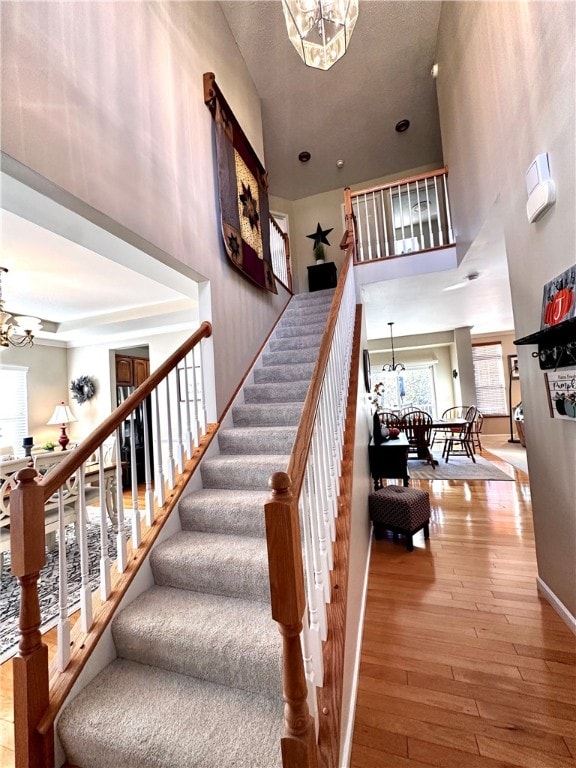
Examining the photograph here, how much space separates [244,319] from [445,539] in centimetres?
282

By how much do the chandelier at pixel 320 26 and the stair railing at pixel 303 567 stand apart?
2.19 m

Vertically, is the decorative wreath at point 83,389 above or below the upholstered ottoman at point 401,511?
above

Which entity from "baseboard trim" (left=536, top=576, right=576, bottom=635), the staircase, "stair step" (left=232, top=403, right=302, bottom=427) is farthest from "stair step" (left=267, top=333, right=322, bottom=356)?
"baseboard trim" (left=536, top=576, right=576, bottom=635)

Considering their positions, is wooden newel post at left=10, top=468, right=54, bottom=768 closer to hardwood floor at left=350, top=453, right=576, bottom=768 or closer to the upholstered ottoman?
hardwood floor at left=350, top=453, right=576, bottom=768

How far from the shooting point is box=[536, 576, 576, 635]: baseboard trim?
71.9 inches

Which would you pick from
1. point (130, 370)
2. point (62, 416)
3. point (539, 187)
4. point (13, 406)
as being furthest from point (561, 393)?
point (13, 406)

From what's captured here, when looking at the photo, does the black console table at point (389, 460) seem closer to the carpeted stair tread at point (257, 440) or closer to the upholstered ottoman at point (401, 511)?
the upholstered ottoman at point (401, 511)

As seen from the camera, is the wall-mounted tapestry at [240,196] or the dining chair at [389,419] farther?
the dining chair at [389,419]

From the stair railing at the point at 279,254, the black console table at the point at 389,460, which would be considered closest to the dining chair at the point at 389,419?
the black console table at the point at 389,460

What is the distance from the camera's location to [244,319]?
11.0 ft

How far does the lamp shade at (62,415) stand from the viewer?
5211 mm

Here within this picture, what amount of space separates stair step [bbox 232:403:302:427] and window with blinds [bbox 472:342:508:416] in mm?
7541

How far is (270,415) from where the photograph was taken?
111 inches

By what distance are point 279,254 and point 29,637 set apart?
483cm
